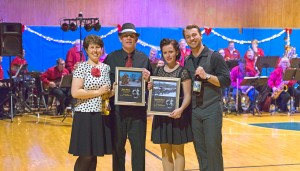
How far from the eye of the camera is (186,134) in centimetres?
547

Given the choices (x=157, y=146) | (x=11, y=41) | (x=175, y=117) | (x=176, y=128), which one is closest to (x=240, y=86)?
(x=157, y=146)

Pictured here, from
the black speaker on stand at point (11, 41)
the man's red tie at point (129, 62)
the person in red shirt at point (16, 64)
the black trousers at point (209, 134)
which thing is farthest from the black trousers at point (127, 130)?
the person in red shirt at point (16, 64)

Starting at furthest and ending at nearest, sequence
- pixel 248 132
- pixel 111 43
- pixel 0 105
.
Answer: pixel 111 43
pixel 0 105
pixel 248 132

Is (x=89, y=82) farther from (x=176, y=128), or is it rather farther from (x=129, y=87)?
(x=176, y=128)

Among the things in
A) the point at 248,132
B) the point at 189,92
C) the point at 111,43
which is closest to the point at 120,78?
the point at 189,92

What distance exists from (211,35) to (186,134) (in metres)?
13.5

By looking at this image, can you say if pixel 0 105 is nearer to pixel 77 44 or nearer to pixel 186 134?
pixel 77 44

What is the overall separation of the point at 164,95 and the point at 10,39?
7964mm

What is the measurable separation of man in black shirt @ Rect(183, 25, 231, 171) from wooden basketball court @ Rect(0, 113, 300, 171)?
6.72 ft

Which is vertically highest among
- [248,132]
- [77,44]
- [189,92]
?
[77,44]

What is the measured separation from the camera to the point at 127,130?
5.46 meters

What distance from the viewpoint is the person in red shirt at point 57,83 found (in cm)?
1366

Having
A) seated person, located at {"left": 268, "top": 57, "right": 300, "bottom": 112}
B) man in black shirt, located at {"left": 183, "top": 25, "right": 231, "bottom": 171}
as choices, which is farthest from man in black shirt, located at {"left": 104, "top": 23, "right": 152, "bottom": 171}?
seated person, located at {"left": 268, "top": 57, "right": 300, "bottom": 112}

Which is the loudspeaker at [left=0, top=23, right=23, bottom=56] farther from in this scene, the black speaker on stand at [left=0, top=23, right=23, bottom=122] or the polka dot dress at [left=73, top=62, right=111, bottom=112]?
the polka dot dress at [left=73, top=62, right=111, bottom=112]
